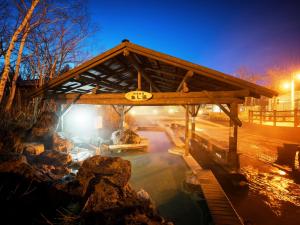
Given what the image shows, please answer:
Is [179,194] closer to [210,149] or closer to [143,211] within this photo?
[143,211]

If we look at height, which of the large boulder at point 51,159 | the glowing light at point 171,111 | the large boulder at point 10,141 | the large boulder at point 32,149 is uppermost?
the glowing light at point 171,111

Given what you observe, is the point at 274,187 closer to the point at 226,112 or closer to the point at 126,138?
the point at 226,112

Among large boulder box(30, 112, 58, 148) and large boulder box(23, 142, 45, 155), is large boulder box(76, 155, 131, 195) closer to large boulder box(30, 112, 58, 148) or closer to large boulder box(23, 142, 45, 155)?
large boulder box(23, 142, 45, 155)

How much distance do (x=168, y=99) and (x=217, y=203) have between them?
4268mm

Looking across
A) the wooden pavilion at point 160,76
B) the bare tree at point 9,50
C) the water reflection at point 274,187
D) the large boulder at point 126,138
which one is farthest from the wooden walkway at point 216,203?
the bare tree at point 9,50

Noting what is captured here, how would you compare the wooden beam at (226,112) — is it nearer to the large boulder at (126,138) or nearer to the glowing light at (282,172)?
the glowing light at (282,172)

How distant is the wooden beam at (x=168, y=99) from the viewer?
6.61 metres

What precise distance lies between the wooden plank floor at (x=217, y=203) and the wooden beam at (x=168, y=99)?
10.0 feet

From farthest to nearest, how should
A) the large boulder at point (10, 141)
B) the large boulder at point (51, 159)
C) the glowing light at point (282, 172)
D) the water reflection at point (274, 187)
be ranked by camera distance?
the glowing light at point (282, 172), the large boulder at point (51, 159), the large boulder at point (10, 141), the water reflection at point (274, 187)

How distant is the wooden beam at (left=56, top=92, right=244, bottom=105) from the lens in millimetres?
6613

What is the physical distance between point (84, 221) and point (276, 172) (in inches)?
379

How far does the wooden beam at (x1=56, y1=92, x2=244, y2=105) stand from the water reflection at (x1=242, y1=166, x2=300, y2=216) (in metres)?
3.82

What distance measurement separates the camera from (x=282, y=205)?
19.0 ft

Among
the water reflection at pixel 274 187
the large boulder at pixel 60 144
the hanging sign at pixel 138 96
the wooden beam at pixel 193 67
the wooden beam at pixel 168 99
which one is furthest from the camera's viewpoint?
the large boulder at pixel 60 144
